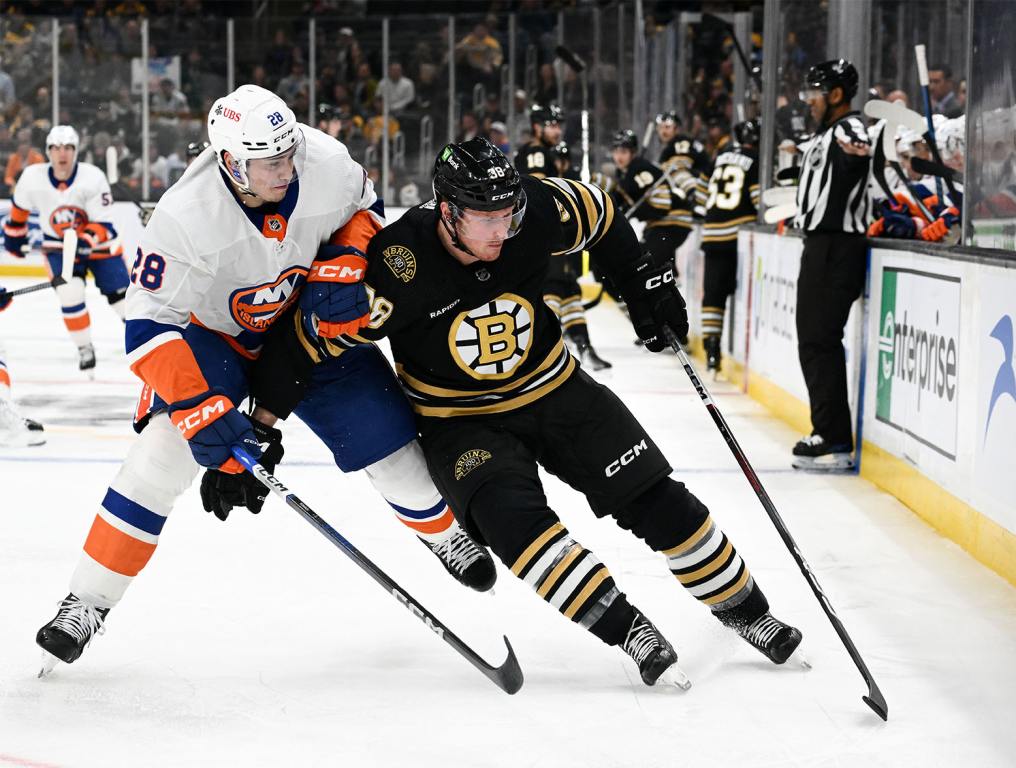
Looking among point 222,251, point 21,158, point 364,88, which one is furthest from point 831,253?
point 21,158

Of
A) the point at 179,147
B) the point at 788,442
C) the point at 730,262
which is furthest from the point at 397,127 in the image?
the point at 788,442

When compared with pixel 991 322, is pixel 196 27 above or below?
above

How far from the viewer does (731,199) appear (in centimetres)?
713

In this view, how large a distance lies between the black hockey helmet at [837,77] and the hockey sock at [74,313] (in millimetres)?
3979

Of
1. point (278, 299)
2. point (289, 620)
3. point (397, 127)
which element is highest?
point (397, 127)

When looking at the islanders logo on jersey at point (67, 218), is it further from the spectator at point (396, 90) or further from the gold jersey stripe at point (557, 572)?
the spectator at point (396, 90)

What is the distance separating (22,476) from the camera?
461 cm

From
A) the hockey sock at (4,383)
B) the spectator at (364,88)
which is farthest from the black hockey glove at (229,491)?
the spectator at (364,88)

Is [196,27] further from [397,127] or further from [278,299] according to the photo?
[278,299]

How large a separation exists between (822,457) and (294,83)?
31.0 feet

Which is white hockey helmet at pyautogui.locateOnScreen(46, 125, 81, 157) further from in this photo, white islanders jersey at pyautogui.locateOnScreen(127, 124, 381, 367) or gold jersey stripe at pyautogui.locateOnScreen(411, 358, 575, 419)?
gold jersey stripe at pyautogui.locateOnScreen(411, 358, 575, 419)

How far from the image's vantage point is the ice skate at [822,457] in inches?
→ 187

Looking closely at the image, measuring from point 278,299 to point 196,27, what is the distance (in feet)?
36.5

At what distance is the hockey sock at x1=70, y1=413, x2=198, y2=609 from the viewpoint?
2.60 meters
